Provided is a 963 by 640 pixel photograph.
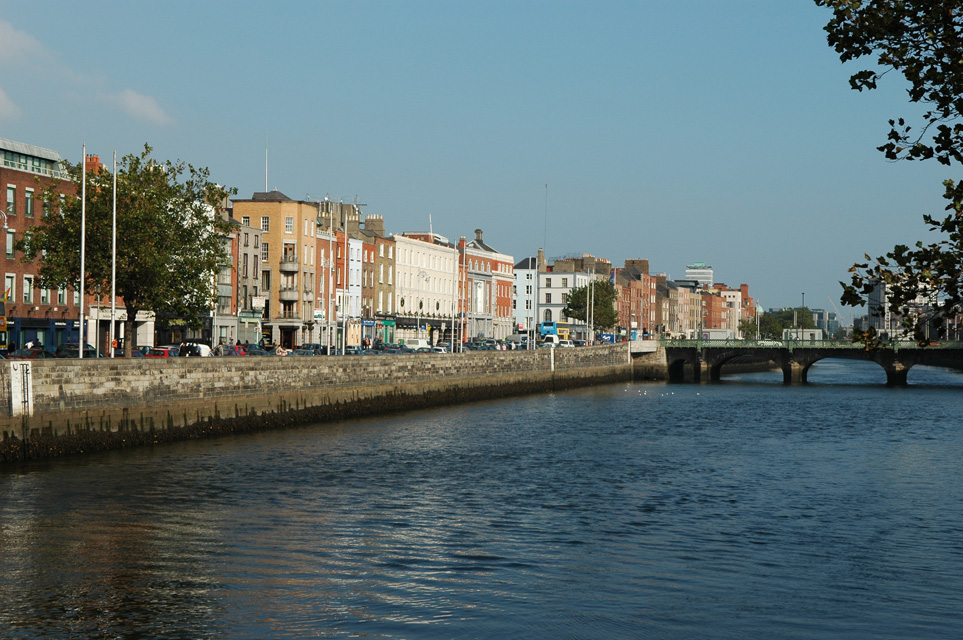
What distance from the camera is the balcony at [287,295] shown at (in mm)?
107125

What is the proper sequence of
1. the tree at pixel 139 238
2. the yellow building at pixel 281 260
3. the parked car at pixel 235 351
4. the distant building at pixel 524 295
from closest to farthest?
the tree at pixel 139 238, the parked car at pixel 235 351, the yellow building at pixel 281 260, the distant building at pixel 524 295

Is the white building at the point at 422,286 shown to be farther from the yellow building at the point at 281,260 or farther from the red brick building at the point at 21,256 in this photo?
the red brick building at the point at 21,256

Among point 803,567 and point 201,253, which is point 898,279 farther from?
point 201,253

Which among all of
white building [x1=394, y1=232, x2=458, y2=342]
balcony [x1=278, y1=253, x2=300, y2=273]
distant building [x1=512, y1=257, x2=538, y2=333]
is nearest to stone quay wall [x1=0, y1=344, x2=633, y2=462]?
balcony [x1=278, y1=253, x2=300, y2=273]

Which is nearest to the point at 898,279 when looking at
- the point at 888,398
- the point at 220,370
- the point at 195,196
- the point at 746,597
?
the point at 746,597

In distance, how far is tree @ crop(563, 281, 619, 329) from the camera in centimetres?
16862

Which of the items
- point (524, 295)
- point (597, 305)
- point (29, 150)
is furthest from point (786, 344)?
point (29, 150)

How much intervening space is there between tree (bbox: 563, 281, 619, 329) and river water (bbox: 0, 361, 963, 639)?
120 meters

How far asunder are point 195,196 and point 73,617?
43.2 metres

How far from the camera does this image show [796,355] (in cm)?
12938

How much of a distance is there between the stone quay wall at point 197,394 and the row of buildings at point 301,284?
813 cm

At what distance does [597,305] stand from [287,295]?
71144mm

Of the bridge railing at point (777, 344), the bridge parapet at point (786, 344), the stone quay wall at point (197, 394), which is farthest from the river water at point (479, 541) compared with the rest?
the bridge railing at point (777, 344)

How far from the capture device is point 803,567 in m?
23.7
